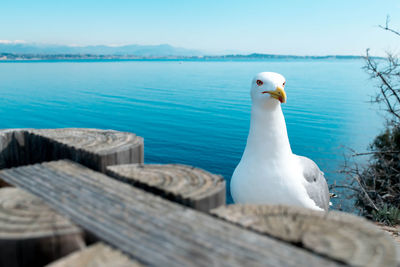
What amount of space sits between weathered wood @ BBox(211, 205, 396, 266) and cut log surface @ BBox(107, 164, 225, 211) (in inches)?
4.4

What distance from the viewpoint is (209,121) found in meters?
33.4

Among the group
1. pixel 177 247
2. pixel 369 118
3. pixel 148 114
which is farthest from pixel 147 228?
pixel 369 118

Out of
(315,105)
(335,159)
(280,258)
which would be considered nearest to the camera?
(280,258)

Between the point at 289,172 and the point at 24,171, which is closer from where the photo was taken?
the point at 24,171

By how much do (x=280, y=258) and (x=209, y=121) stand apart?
3190cm

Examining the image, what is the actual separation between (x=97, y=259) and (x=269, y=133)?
3.22 metres

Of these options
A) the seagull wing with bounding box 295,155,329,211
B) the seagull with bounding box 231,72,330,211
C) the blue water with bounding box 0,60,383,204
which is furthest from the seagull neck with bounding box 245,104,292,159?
the blue water with bounding box 0,60,383,204

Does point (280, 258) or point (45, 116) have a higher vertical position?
point (280, 258)

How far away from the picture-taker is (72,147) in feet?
9.91

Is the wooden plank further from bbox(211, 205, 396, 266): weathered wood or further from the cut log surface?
bbox(211, 205, 396, 266): weathered wood

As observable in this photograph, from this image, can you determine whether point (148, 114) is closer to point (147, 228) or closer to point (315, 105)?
point (315, 105)

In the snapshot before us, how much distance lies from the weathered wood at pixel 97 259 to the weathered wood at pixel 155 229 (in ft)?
0.12

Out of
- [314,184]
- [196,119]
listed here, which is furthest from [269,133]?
[196,119]

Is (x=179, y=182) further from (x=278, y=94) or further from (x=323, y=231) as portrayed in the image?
(x=278, y=94)
